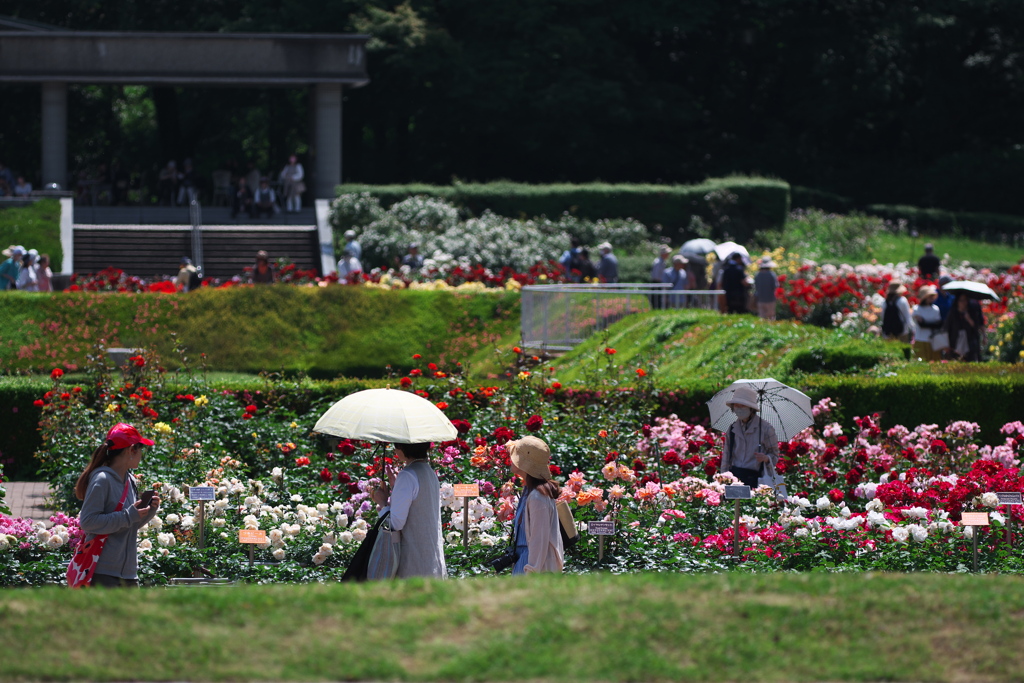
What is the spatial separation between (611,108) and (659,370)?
26.2m

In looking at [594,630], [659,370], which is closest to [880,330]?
[659,370]

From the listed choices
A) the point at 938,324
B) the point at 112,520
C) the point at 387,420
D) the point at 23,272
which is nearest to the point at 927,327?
the point at 938,324

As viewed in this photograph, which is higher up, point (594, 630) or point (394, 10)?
point (394, 10)

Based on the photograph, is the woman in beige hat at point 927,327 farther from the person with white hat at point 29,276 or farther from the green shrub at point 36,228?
the green shrub at point 36,228

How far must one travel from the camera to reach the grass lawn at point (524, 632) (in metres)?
4.82

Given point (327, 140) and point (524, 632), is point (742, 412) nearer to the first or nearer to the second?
point (524, 632)

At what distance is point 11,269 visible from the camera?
22.3 m

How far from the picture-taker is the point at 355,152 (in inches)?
1727

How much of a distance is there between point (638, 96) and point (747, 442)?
108 ft

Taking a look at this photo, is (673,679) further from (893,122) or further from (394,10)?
(893,122)

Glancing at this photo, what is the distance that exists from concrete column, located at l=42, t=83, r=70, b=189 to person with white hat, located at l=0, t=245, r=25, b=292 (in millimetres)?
12281

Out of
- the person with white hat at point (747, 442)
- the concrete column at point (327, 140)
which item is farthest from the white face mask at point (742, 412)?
the concrete column at point (327, 140)

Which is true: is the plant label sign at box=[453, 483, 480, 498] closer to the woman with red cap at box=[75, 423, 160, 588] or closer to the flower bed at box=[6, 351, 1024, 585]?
the flower bed at box=[6, 351, 1024, 585]

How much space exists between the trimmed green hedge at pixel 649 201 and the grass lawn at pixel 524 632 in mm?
26644
